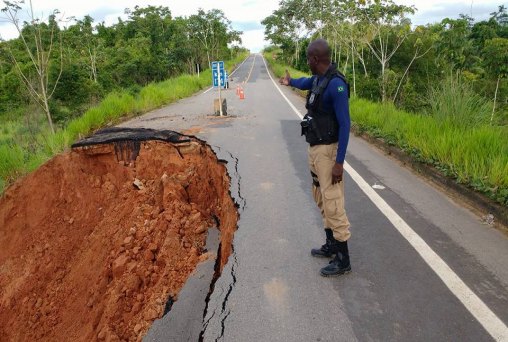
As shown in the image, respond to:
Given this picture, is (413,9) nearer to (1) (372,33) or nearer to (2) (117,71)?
(1) (372,33)

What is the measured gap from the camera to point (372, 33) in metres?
11.6

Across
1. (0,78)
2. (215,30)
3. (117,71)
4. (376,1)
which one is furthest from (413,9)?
(0,78)

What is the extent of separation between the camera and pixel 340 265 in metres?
2.97

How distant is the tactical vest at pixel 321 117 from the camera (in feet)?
9.22

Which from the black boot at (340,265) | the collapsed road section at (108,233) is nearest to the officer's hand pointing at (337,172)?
the black boot at (340,265)

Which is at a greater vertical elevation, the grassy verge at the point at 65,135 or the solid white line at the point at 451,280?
the grassy verge at the point at 65,135

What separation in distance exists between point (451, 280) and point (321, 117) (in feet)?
5.41

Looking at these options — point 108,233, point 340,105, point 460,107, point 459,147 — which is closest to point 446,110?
point 460,107

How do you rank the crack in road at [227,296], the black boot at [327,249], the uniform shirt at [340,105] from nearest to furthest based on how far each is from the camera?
1. the crack in road at [227,296]
2. the uniform shirt at [340,105]
3. the black boot at [327,249]

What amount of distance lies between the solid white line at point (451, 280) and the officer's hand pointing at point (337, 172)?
1.10 m

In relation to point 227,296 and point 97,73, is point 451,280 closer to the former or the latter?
point 227,296

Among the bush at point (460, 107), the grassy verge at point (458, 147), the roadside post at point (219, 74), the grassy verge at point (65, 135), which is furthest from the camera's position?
the roadside post at point (219, 74)

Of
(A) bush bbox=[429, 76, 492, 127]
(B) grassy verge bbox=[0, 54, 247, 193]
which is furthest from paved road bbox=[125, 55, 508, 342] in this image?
(B) grassy verge bbox=[0, 54, 247, 193]

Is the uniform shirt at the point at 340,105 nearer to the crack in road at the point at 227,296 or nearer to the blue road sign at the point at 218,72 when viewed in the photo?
the crack in road at the point at 227,296
